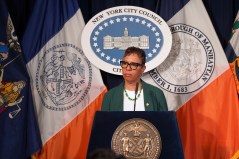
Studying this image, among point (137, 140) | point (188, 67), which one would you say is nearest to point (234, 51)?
point (188, 67)

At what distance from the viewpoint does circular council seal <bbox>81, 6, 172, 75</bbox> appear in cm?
326

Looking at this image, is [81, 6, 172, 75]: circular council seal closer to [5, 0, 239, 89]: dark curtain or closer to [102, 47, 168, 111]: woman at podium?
[5, 0, 239, 89]: dark curtain

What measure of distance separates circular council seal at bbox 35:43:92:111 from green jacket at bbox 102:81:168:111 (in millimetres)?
→ 868

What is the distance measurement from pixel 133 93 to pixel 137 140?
51cm

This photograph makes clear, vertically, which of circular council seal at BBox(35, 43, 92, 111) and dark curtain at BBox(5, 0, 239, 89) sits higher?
dark curtain at BBox(5, 0, 239, 89)

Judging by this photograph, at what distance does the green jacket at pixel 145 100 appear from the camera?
2.42m

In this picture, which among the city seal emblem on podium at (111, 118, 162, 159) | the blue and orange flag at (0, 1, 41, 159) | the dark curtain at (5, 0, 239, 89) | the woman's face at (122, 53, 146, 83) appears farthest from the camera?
the dark curtain at (5, 0, 239, 89)

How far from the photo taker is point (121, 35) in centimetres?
333

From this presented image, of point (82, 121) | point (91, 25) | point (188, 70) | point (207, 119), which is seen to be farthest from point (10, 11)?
point (207, 119)

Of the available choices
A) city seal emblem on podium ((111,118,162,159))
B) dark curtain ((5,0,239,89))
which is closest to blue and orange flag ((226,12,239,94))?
dark curtain ((5,0,239,89))

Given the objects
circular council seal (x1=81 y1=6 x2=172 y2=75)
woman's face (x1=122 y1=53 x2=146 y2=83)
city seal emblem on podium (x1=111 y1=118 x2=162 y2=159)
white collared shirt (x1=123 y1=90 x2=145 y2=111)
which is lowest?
city seal emblem on podium (x1=111 y1=118 x2=162 y2=159)

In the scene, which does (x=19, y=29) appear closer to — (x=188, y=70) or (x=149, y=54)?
→ (x=149, y=54)

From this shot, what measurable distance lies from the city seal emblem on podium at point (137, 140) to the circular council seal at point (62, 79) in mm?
1369

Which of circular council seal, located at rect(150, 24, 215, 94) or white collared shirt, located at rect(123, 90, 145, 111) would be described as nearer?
white collared shirt, located at rect(123, 90, 145, 111)
